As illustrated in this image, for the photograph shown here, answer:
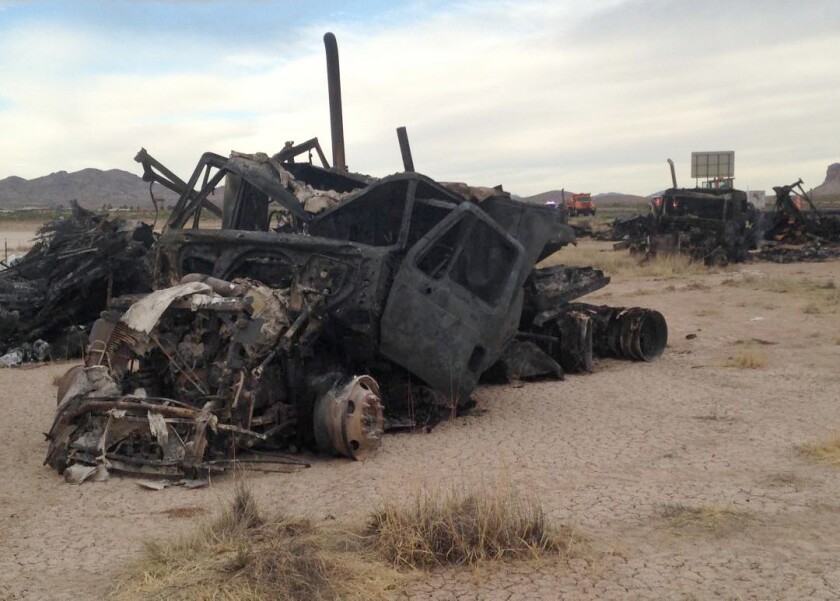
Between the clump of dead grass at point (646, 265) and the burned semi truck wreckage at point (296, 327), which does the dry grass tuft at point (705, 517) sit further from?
the clump of dead grass at point (646, 265)

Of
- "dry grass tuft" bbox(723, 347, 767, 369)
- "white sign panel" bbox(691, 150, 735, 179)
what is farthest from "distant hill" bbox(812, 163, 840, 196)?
"dry grass tuft" bbox(723, 347, 767, 369)

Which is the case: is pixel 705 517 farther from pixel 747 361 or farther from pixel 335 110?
pixel 335 110

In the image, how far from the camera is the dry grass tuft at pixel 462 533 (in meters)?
4.68

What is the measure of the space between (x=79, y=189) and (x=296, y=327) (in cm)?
18969

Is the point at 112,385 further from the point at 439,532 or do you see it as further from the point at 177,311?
the point at 439,532

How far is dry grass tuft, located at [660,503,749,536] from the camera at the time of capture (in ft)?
16.9

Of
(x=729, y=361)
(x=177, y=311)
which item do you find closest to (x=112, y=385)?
(x=177, y=311)

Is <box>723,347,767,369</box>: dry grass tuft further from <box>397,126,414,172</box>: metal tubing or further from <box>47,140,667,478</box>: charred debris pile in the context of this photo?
<box>397,126,414,172</box>: metal tubing

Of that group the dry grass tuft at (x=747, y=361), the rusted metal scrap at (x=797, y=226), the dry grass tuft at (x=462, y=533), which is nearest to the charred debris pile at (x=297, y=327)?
the dry grass tuft at (x=462, y=533)

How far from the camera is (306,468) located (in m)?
6.81

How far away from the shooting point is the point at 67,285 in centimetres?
1316

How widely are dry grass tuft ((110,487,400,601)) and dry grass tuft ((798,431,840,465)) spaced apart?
12.5 ft

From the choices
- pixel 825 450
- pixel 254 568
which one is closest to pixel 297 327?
pixel 254 568

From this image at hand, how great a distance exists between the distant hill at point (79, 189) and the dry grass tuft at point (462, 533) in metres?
163
